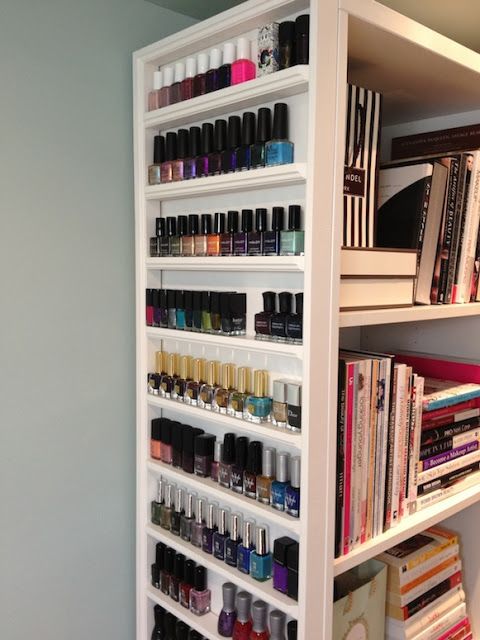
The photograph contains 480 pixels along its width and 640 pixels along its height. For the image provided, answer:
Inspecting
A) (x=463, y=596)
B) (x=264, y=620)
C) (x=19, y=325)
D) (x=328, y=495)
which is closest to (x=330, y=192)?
(x=328, y=495)

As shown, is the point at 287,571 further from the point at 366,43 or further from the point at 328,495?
the point at 366,43

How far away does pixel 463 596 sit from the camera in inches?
50.8

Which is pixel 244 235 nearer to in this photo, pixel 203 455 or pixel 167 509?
pixel 203 455

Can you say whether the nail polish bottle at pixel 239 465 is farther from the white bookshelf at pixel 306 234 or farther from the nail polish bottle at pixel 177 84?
the nail polish bottle at pixel 177 84

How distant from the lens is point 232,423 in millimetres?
968

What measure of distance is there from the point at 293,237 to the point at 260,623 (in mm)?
624

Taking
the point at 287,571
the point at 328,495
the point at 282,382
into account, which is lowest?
the point at 287,571

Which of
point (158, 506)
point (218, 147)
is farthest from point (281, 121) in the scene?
point (158, 506)

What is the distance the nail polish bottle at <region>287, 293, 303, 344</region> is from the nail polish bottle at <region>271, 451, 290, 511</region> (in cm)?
19

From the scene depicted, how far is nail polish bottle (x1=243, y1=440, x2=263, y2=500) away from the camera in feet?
3.17

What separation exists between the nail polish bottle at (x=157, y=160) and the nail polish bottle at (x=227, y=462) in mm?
465

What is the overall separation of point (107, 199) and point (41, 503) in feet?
1.81

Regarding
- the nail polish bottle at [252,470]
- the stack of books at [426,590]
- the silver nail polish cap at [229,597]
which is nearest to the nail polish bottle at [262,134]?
the nail polish bottle at [252,470]

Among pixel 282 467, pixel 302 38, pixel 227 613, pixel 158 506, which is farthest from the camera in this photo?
pixel 158 506
